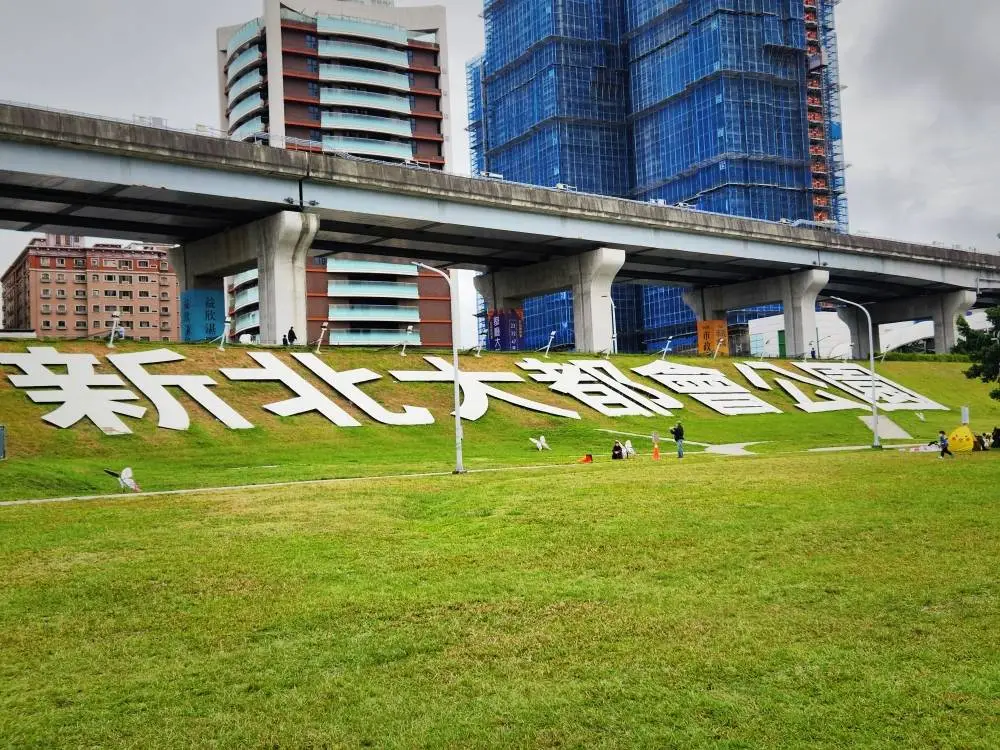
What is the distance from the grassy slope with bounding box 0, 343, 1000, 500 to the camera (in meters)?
35.0

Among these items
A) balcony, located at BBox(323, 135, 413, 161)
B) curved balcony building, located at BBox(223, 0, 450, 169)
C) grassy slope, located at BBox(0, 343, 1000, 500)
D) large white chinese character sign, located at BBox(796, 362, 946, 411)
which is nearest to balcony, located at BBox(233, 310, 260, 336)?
curved balcony building, located at BBox(223, 0, 450, 169)

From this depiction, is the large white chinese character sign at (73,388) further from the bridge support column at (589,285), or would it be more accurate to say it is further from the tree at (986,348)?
the bridge support column at (589,285)

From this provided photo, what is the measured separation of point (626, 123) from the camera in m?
172

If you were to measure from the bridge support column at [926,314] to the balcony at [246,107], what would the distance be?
251 ft

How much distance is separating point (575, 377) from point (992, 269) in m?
64.1

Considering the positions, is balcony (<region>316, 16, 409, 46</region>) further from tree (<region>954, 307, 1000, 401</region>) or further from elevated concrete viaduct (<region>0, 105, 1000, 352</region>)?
tree (<region>954, 307, 1000, 401</region>)

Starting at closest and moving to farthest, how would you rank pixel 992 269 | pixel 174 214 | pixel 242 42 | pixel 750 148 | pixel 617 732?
pixel 617 732
pixel 174 214
pixel 992 269
pixel 242 42
pixel 750 148

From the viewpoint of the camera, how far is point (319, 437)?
4591 cm

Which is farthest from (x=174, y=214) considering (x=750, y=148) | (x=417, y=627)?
(x=750, y=148)

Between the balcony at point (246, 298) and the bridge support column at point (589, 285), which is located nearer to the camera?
the bridge support column at point (589, 285)

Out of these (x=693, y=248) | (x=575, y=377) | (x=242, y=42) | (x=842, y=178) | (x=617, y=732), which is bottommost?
(x=617, y=732)

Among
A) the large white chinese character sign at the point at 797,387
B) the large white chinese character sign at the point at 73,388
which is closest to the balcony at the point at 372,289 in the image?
the large white chinese character sign at the point at 797,387

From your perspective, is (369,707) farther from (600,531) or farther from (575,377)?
(575,377)

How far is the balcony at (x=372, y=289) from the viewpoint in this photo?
121 metres
